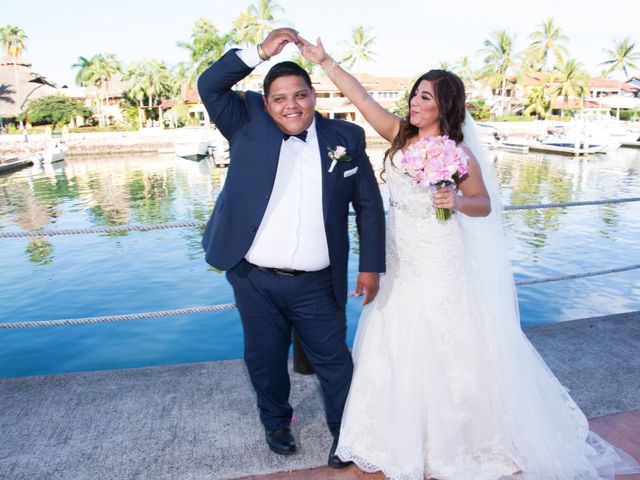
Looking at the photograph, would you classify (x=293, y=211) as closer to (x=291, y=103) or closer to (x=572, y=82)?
(x=291, y=103)

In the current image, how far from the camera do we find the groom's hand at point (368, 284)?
109 inches

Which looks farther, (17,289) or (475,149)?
(17,289)

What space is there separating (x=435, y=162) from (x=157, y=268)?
517 inches

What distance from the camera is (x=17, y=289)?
12891 mm

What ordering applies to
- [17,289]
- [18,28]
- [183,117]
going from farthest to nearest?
1. [183,117]
2. [18,28]
3. [17,289]

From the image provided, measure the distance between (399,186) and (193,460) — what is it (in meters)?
1.78

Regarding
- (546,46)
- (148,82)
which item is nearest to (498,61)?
(546,46)

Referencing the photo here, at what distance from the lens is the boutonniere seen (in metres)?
2.53

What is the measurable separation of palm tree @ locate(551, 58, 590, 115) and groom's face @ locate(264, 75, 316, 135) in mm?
63152

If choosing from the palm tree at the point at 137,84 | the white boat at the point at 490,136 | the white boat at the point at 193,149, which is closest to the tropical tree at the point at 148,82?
the palm tree at the point at 137,84

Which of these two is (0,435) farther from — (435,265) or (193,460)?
(435,265)

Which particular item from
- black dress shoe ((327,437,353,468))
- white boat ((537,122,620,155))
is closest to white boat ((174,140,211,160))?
white boat ((537,122,620,155))

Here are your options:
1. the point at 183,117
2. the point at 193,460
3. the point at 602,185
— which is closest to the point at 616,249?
the point at 602,185

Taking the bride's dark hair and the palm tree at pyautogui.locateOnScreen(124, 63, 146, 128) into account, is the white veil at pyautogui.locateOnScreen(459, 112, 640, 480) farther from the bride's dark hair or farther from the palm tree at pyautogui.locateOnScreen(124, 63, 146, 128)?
the palm tree at pyautogui.locateOnScreen(124, 63, 146, 128)
